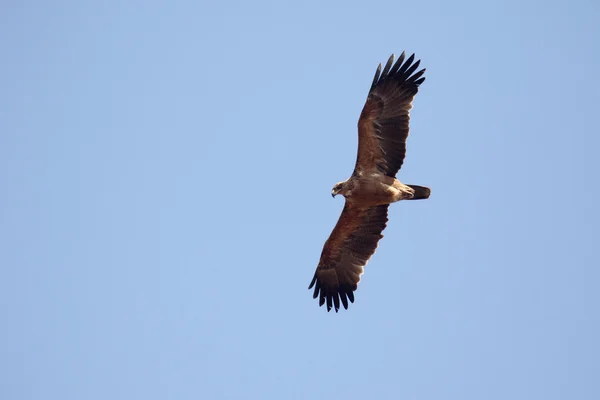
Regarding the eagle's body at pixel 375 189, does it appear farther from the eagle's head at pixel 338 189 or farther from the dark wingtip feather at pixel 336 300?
the dark wingtip feather at pixel 336 300

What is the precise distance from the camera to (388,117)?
57.5ft

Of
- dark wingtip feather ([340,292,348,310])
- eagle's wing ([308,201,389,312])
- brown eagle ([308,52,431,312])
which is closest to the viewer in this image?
brown eagle ([308,52,431,312])

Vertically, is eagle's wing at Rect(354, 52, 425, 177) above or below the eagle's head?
above

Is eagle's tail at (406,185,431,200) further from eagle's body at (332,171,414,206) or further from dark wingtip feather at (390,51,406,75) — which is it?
dark wingtip feather at (390,51,406,75)

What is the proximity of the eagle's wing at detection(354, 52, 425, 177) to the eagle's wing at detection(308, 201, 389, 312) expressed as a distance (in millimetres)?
1185

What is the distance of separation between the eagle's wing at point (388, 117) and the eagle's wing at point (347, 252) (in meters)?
1.18

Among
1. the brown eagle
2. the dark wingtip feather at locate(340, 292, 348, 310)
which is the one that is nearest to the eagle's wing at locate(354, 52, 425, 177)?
the brown eagle

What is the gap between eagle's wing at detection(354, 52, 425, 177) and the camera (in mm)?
17531

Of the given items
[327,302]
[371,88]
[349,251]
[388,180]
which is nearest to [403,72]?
[371,88]

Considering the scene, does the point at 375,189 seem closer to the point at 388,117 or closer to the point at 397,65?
the point at 388,117

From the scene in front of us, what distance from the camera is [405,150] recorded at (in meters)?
17.6

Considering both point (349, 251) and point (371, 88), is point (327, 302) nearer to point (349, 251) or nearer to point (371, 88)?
point (349, 251)

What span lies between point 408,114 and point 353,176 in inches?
70.1

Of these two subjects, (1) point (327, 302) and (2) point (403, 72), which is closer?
(2) point (403, 72)
